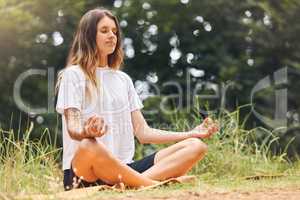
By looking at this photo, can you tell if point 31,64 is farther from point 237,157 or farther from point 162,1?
point 237,157

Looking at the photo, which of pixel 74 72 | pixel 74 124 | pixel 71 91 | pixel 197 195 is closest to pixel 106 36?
pixel 74 72

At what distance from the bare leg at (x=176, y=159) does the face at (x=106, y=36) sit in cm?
61

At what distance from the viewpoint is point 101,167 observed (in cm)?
356

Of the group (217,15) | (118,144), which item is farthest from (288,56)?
(118,144)

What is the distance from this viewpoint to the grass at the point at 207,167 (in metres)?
3.61

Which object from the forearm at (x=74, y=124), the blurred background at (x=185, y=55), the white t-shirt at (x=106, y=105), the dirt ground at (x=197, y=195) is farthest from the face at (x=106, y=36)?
the blurred background at (x=185, y=55)

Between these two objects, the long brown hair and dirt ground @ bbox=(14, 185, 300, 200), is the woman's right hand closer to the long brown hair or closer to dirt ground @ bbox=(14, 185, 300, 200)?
dirt ground @ bbox=(14, 185, 300, 200)

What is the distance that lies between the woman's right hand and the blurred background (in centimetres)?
533

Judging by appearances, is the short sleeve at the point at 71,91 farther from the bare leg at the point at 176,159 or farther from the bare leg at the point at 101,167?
the bare leg at the point at 176,159

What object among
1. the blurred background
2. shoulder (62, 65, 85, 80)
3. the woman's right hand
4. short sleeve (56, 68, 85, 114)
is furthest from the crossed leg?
the blurred background

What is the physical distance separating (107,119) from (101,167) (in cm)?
34

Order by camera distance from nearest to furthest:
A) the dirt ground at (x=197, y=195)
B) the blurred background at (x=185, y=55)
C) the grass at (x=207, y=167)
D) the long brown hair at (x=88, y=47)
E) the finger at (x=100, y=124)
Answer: the dirt ground at (x=197, y=195) → the finger at (x=100, y=124) → the grass at (x=207, y=167) → the long brown hair at (x=88, y=47) → the blurred background at (x=185, y=55)

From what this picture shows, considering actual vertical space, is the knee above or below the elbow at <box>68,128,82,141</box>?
below

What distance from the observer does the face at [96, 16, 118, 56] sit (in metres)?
3.88
